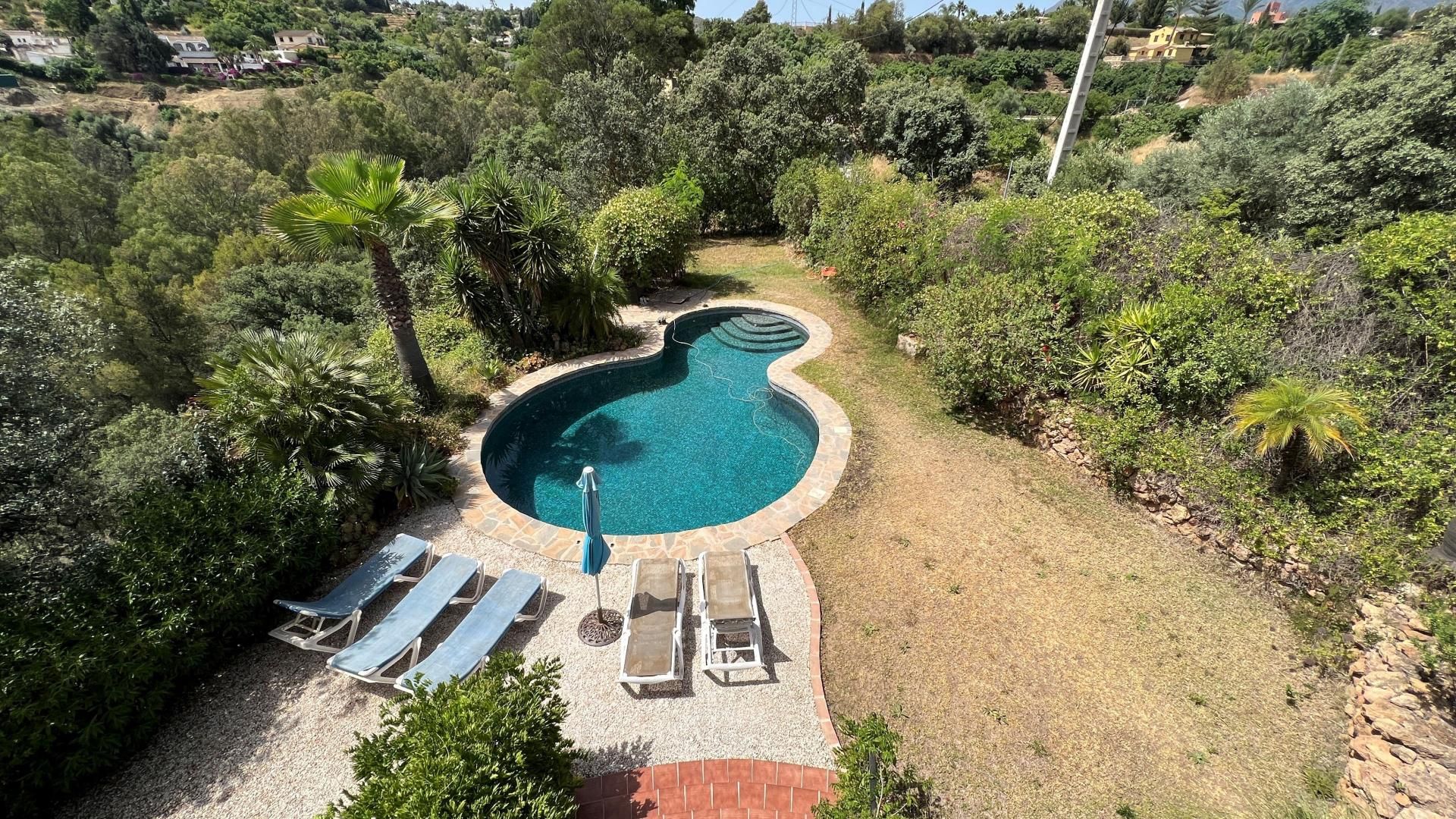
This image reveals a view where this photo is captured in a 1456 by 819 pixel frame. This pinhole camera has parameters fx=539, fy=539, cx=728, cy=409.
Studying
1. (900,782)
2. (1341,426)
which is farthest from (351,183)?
(1341,426)

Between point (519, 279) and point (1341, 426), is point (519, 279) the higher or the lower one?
the higher one

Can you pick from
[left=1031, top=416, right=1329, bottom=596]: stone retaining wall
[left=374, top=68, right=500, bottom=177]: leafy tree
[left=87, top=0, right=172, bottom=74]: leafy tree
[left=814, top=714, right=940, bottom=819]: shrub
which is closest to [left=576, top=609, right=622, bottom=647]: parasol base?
[left=814, top=714, right=940, bottom=819]: shrub

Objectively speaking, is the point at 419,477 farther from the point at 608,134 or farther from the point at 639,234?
the point at 608,134

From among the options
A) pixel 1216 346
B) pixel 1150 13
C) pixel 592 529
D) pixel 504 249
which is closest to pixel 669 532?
pixel 592 529

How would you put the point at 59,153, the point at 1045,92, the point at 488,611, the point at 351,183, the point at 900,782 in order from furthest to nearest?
the point at 1045,92, the point at 59,153, the point at 351,183, the point at 488,611, the point at 900,782

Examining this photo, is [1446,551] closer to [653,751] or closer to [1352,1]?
[653,751]

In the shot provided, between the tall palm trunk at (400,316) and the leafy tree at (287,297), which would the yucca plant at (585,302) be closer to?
the tall palm trunk at (400,316)

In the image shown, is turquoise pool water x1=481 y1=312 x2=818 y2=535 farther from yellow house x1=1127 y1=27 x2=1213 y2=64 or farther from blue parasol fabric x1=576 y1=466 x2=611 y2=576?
yellow house x1=1127 y1=27 x2=1213 y2=64
